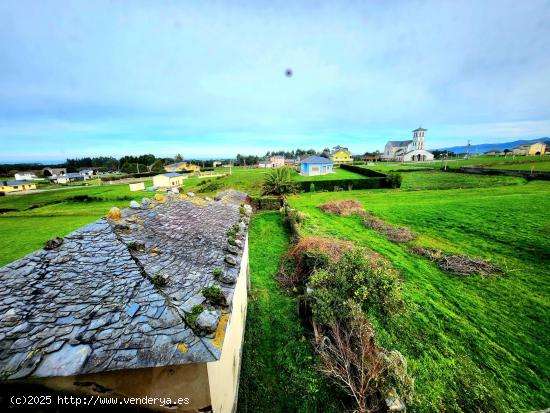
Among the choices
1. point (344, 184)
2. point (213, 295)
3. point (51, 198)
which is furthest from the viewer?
Result: point (51, 198)

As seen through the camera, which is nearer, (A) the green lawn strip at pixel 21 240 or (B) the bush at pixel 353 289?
(B) the bush at pixel 353 289

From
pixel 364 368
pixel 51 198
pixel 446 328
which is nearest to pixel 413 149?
pixel 446 328

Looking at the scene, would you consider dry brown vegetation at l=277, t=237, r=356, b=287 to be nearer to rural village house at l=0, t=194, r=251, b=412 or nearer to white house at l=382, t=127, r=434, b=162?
rural village house at l=0, t=194, r=251, b=412

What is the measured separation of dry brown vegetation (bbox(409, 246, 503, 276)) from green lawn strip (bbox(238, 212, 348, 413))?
8229mm

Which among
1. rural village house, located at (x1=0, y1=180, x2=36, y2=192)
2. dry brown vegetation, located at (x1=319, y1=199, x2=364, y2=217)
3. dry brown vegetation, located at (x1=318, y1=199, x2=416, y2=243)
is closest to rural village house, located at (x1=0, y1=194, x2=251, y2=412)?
dry brown vegetation, located at (x1=318, y1=199, x2=416, y2=243)

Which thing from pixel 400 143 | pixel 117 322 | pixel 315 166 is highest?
pixel 400 143

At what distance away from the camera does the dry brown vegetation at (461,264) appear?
11.4 meters

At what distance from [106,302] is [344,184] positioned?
40399mm

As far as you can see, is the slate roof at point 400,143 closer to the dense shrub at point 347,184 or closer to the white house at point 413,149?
the white house at point 413,149

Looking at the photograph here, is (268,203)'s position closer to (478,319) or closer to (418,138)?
(478,319)

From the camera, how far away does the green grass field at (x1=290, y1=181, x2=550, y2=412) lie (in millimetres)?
6086

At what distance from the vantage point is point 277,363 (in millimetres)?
7730

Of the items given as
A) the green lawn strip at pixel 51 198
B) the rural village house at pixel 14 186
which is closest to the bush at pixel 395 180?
the green lawn strip at pixel 51 198

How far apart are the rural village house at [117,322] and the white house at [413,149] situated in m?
101
